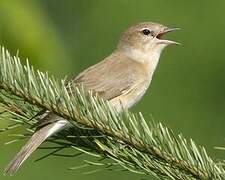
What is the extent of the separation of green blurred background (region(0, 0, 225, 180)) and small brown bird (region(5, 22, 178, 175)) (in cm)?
189

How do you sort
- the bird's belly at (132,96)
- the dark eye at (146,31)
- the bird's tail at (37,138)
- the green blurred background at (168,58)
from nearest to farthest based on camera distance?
the bird's tail at (37,138), the bird's belly at (132,96), the dark eye at (146,31), the green blurred background at (168,58)

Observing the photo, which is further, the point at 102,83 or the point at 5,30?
the point at 102,83

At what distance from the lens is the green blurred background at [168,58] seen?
32.3ft

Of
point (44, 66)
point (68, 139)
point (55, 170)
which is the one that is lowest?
point (55, 170)

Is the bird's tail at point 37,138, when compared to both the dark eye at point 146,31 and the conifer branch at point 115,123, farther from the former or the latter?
the dark eye at point 146,31

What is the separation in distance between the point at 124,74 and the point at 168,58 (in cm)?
606

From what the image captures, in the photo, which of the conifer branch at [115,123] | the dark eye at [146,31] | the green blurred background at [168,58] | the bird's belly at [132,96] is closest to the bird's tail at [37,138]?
the conifer branch at [115,123]

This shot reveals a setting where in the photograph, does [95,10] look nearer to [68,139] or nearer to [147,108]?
A: [147,108]

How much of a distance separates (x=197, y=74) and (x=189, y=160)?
770cm

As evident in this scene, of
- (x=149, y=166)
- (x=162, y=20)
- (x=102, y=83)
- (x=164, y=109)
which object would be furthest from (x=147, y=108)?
(x=149, y=166)

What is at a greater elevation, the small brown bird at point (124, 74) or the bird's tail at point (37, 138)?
the small brown bird at point (124, 74)

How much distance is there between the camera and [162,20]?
1224cm

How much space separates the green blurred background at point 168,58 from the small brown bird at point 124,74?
1.89m

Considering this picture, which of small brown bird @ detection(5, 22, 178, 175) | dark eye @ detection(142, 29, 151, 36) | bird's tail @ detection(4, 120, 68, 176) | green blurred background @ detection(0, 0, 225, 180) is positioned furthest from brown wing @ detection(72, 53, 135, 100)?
green blurred background @ detection(0, 0, 225, 180)
